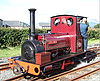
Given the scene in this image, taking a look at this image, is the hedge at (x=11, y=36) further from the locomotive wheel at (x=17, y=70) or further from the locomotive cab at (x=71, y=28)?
the locomotive wheel at (x=17, y=70)

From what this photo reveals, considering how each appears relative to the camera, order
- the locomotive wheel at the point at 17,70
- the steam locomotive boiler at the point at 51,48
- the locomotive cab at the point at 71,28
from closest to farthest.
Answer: the steam locomotive boiler at the point at 51,48 < the locomotive wheel at the point at 17,70 < the locomotive cab at the point at 71,28

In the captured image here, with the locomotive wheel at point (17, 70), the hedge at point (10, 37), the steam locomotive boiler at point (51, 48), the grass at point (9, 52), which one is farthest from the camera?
the hedge at point (10, 37)

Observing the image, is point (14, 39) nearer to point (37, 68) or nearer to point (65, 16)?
point (65, 16)

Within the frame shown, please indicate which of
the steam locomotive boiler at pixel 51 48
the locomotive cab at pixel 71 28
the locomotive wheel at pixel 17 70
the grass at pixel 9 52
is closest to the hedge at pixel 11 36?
the grass at pixel 9 52

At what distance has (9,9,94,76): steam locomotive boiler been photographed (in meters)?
6.48

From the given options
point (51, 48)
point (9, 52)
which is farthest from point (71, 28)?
point (9, 52)

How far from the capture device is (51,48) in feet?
23.6

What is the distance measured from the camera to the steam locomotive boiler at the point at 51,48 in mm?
6480

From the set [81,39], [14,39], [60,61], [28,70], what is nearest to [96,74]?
[60,61]

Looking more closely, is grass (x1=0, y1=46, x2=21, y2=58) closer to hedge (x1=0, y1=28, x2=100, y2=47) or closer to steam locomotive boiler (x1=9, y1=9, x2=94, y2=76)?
hedge (x1=0, y1=28, x2=100, y2=47)

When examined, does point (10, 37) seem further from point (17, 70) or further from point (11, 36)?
point (17, 70)

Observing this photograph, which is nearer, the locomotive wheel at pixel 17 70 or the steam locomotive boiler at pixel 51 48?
the steam locomotive boiler at pixel 51 48

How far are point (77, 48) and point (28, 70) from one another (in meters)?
3.40

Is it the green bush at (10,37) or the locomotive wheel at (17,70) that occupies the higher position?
the green bush at (10,37)
